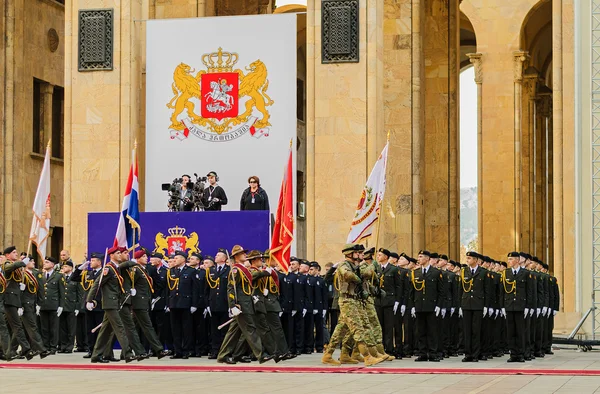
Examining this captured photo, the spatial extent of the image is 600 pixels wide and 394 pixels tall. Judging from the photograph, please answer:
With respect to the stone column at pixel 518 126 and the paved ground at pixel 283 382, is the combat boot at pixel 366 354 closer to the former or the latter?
the paved ground at pixel 283 382

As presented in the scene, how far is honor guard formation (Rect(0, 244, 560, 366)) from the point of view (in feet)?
65.7

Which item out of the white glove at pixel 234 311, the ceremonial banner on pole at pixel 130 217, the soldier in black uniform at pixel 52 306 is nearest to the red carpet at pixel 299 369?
the white glove at pixel 234 311

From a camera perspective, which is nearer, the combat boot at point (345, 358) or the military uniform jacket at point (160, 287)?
the combat boot at point (345, 358)

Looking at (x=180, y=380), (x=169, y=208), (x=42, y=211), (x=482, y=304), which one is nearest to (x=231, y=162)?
(x=169, y=208)

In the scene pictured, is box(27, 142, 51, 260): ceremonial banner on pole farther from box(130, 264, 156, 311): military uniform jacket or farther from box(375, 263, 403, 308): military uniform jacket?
box(375, 263, 403, 308): military uniform jacket

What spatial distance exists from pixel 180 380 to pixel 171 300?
14.9 feet

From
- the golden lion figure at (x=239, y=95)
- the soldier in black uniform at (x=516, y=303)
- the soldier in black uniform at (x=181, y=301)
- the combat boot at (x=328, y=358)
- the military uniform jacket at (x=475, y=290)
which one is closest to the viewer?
the combat boot at (x=328, y=358)

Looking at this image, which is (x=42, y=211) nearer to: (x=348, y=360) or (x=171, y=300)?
(x=171, y=300)

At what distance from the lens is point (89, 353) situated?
22094 mm

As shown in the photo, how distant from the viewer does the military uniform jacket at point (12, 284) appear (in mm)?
20875

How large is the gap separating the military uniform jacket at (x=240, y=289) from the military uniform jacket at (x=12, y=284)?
352cm

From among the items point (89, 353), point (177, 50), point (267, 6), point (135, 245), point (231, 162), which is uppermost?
point (267, 6)

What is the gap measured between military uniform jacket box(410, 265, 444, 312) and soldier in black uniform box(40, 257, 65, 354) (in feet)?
20.7

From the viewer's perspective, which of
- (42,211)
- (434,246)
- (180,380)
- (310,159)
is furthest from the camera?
(434,246)
